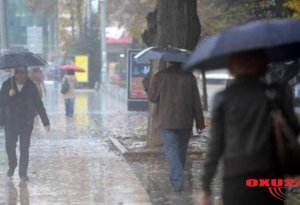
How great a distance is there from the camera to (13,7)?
67250 millimetres

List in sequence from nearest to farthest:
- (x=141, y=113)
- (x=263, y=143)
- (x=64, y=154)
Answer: (x=263, y=143) < (x=64, y=154) < (x=141, y=113)

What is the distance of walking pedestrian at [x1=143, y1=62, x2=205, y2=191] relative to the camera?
28.6 ft

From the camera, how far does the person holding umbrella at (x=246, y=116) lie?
4.25 metres

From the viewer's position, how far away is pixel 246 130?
429 centimetres

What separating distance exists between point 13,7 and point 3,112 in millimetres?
58929

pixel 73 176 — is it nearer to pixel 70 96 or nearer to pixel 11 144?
pixel 11 144

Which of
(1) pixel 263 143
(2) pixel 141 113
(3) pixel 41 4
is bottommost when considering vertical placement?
(2) pixel 141 113

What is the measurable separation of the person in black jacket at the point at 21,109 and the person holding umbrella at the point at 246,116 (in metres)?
5.89

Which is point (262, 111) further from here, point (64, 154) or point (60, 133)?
point (60, 133)

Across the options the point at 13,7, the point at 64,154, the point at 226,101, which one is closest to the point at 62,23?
the point at 13,7

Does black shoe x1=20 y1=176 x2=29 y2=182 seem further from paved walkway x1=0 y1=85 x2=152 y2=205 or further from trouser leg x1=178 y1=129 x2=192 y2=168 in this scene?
trouser leg x1=178 y1=129 x2=192 y2=168

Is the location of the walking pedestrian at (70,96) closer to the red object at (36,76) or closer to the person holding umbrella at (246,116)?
the red object at (36,76)

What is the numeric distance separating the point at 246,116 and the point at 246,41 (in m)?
0.46

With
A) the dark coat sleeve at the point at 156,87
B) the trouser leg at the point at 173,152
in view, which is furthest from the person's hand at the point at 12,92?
the trouser leg at the point at 173,152
